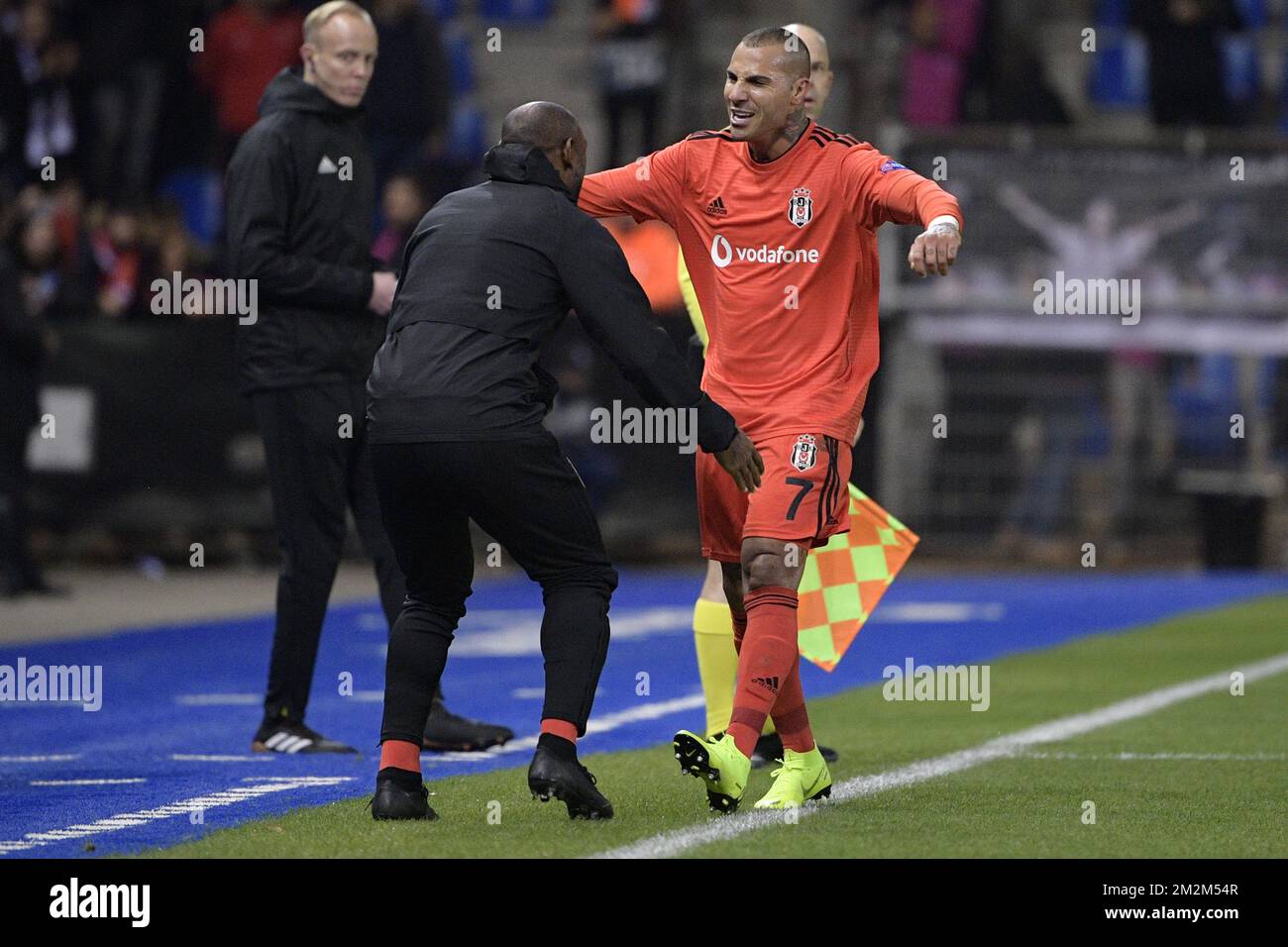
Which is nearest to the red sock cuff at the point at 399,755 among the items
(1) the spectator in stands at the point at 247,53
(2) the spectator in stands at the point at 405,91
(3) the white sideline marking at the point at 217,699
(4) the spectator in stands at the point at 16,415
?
(3) the white sideline marking at the point at 217,699

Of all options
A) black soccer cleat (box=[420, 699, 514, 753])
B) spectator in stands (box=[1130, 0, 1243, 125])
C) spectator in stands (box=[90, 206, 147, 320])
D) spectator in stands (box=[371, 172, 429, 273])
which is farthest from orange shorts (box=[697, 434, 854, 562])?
spectator in stands (box=[1130, 0, 1243, 125])

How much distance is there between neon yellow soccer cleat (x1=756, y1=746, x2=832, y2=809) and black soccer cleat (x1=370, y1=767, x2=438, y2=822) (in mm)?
974

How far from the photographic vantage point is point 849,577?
27.9 ft

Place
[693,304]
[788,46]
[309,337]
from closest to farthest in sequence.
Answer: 1. [788,46]
2. [693,304]
3. [309,337]

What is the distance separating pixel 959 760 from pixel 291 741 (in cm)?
236

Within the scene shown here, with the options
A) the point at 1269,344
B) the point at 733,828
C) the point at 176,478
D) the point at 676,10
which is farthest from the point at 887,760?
the point at 676,10

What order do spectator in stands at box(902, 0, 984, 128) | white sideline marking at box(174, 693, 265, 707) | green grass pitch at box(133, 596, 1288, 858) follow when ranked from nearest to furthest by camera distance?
1. green grass pitch at box(133, 596, 1288, 858)
2. white sideline marking at box(174, 693, 265, 707)
3. spectator in stands at box(902, 0, 984, 128)

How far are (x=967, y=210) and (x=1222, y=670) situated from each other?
8632mm

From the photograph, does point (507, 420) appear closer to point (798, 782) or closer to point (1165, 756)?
point (798, 782)

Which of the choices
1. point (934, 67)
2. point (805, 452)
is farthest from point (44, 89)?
point (805, 452)

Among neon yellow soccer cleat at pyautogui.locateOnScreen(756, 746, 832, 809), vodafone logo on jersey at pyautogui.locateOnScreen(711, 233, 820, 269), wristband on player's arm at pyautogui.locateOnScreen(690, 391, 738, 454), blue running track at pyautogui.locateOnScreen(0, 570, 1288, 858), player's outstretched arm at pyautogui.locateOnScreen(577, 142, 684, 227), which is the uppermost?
player's outstretched arm at pyautogui.locateOnScreen(577, 142, 684, 227)

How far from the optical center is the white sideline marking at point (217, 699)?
1048cm

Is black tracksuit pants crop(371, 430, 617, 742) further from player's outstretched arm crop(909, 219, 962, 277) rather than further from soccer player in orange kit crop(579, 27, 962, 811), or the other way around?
player's outstretched arm crop(909, 219, 962, 277)

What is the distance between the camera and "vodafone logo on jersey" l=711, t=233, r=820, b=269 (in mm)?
7121
